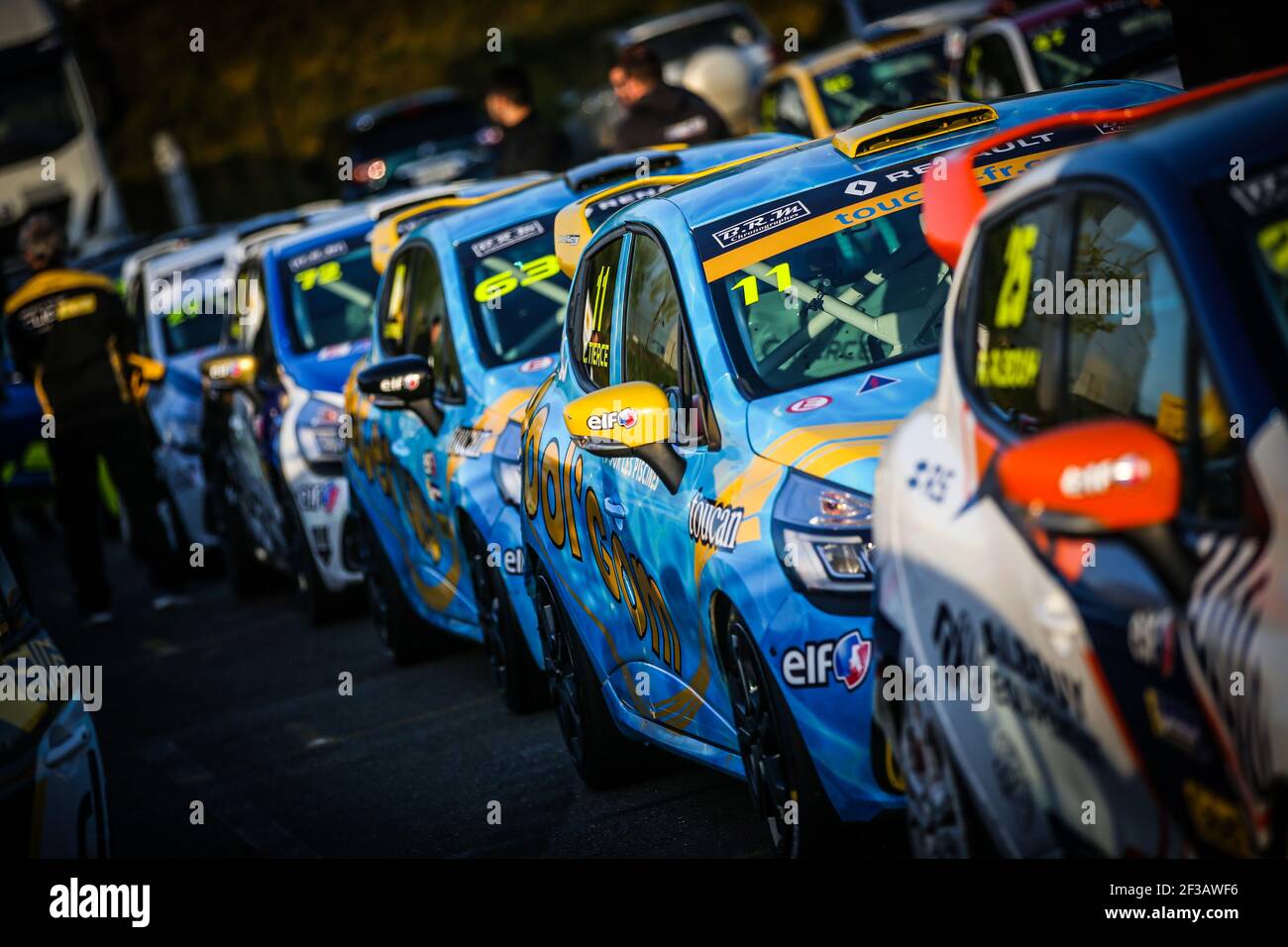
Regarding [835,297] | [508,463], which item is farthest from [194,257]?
[835,297]

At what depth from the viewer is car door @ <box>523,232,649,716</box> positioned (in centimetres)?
700

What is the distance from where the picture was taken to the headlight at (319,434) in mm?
11828

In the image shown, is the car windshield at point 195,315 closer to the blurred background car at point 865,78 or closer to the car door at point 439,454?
the blurred background car at point 865,78

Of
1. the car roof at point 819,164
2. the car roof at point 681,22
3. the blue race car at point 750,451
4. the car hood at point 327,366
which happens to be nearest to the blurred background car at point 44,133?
→ the car roof at point 681,22

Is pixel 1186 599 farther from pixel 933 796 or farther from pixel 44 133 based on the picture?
pixel 44 133

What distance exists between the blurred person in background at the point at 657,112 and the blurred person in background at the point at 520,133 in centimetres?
91

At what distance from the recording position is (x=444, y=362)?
963 centimetres

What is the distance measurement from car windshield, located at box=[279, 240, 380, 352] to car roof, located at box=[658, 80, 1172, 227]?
18.4 feet

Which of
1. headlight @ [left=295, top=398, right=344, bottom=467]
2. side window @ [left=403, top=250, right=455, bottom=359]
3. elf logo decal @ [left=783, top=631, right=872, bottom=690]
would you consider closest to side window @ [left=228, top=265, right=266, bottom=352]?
headlight @ [left=295, top=398, right=344, bottom=467]

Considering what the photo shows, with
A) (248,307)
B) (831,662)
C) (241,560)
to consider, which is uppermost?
(248,307)

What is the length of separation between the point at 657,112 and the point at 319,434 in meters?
3.61

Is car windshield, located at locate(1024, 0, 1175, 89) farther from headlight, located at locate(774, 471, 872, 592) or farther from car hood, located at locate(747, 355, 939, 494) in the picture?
headlight, located at locate(774, 471, 872, 592)
